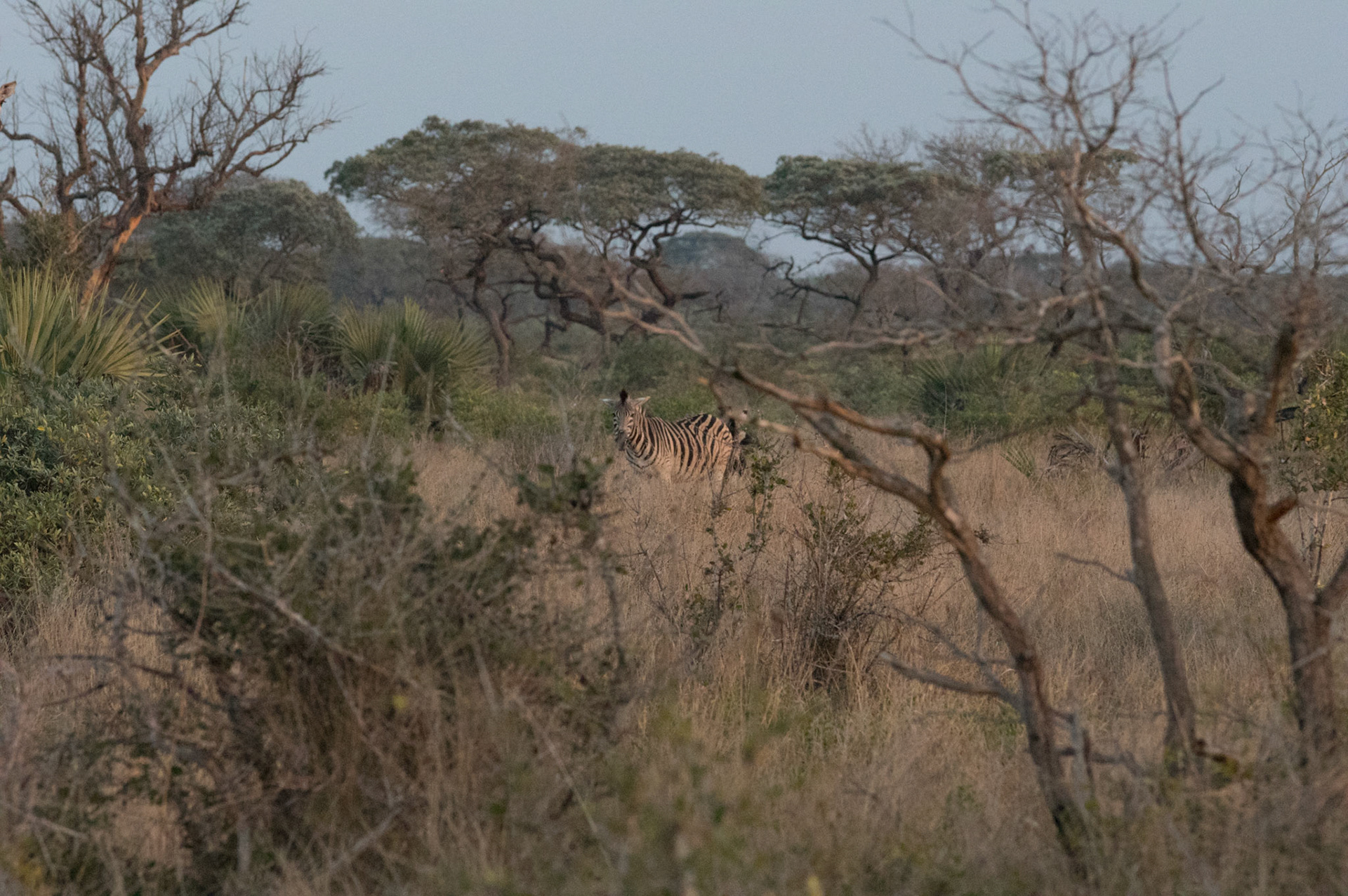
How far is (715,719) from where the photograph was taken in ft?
12.1

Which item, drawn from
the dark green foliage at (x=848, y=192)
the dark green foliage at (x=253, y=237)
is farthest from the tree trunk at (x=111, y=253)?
the dark green foliage at (x=848, y=192)

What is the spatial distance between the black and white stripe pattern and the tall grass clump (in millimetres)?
3437

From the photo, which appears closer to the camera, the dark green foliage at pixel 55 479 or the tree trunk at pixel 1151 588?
the tree trunk at pixel 1151 588

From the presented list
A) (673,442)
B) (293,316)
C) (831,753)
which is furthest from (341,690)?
(293,316)

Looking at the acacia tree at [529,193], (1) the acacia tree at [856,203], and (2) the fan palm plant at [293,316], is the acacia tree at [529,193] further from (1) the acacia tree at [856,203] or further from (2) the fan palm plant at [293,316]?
(2) the fan palm plant at [293,316]

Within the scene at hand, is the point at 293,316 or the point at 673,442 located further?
the point at 293,316

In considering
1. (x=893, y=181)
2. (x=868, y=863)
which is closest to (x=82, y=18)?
(x=893, y=181)

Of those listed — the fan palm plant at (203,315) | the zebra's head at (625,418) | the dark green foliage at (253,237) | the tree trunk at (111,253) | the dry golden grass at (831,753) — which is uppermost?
the dark green foliage at (253,237)

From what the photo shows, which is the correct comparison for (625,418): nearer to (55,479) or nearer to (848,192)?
(55,479)

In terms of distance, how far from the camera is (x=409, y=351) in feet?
40.7

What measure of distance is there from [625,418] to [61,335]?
13.0 feet

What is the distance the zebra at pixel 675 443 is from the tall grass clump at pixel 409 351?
345 centimetres

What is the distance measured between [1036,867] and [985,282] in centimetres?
127

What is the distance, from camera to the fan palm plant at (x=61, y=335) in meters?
6.77
